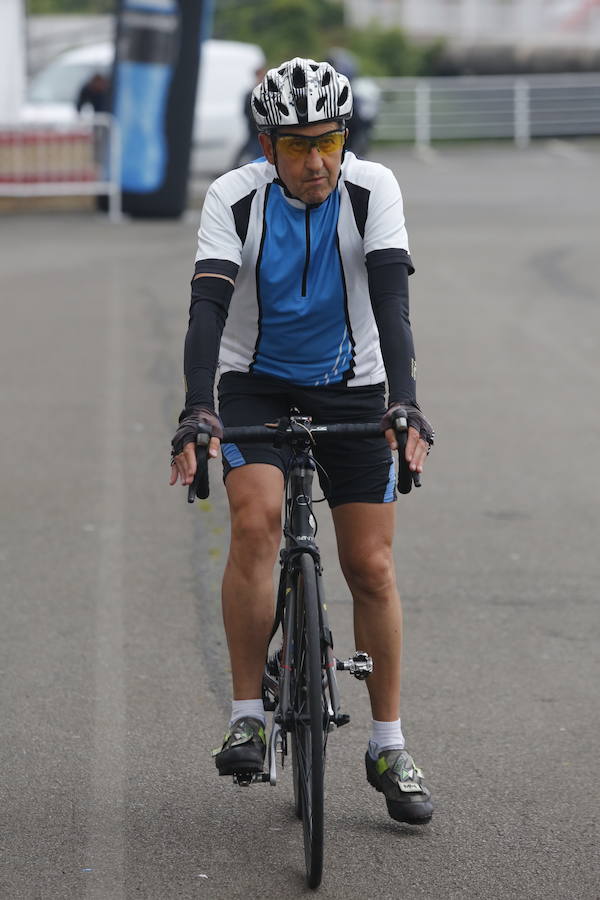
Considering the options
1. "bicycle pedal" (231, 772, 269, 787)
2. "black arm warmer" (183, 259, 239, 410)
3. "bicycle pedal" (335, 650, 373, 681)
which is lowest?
"bicycle pedal" (231, 772, 269, 787)

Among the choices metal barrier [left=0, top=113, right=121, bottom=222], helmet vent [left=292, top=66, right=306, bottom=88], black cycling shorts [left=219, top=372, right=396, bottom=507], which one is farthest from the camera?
metal barrier [left=0, top=113, right=121, bottom=222]

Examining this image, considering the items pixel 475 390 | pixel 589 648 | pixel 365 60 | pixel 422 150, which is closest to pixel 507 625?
pixel 589 648

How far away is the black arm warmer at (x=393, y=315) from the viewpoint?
4.27 meters

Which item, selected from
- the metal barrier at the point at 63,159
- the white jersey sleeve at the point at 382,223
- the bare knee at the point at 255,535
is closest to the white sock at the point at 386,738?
the bare knee at the point at 255,535

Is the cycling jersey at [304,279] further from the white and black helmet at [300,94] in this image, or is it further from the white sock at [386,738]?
the white sock at [386,738]

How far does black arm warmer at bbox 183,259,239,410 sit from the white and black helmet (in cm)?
43

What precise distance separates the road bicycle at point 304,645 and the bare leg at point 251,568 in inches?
1.8

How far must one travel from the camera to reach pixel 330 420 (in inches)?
181

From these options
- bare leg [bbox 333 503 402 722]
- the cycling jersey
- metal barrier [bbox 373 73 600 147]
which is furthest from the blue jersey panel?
metal barrier [bbox 373 73 600 147]

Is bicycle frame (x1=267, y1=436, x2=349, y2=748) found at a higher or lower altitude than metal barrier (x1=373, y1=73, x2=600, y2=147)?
higher

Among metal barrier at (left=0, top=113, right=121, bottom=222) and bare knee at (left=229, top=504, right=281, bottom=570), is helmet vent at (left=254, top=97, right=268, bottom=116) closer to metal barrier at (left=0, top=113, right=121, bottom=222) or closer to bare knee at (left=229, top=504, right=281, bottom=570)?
bare knee at (left=229, top=504, right=281, bottom=570)

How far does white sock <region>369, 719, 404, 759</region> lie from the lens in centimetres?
467

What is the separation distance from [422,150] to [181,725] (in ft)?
86.8

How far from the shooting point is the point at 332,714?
425 cm
